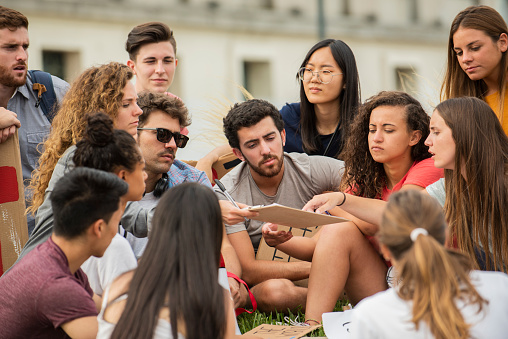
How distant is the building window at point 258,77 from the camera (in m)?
25.2

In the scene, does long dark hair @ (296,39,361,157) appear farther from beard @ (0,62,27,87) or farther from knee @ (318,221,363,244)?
beard @ (0,62,27,87)

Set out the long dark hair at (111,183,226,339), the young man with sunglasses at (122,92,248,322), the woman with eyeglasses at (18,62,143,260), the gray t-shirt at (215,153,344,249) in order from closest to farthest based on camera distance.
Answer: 1. the long dark hair at (111,183,226,339)
2. the woman with eyeglasses at (18,62,143,260)
3. the young man with sunglasses at (122,92,248,322)
4. the gray t-shirt at (215,153,344,249)

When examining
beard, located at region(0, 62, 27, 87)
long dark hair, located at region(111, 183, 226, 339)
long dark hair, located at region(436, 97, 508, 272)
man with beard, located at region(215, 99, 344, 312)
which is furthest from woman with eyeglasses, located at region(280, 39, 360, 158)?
long dark hair, located at region(111, 183, 226, 339)

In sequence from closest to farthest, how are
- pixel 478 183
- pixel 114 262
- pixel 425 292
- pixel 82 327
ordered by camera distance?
pixel 425 292, pixel 82 327, pixel 114 262, pixel 478 183

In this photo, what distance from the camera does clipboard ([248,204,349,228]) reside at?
3.57m

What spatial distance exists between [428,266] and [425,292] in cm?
9

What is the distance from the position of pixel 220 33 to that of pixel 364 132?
Result: 1986 cm

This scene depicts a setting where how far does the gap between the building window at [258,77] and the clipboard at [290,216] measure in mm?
21475

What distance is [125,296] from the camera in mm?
2680

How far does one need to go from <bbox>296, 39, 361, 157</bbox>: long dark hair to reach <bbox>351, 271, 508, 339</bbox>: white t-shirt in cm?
281

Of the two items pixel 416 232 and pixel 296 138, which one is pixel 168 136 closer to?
pixel 296 138

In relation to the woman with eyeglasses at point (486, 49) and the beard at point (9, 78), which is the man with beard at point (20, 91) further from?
the woman with eyeglasses at point (486, 49)

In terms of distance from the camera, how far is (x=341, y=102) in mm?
5465

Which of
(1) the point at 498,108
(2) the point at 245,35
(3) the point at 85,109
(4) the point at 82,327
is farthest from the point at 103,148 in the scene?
(2) the point at 245,35
